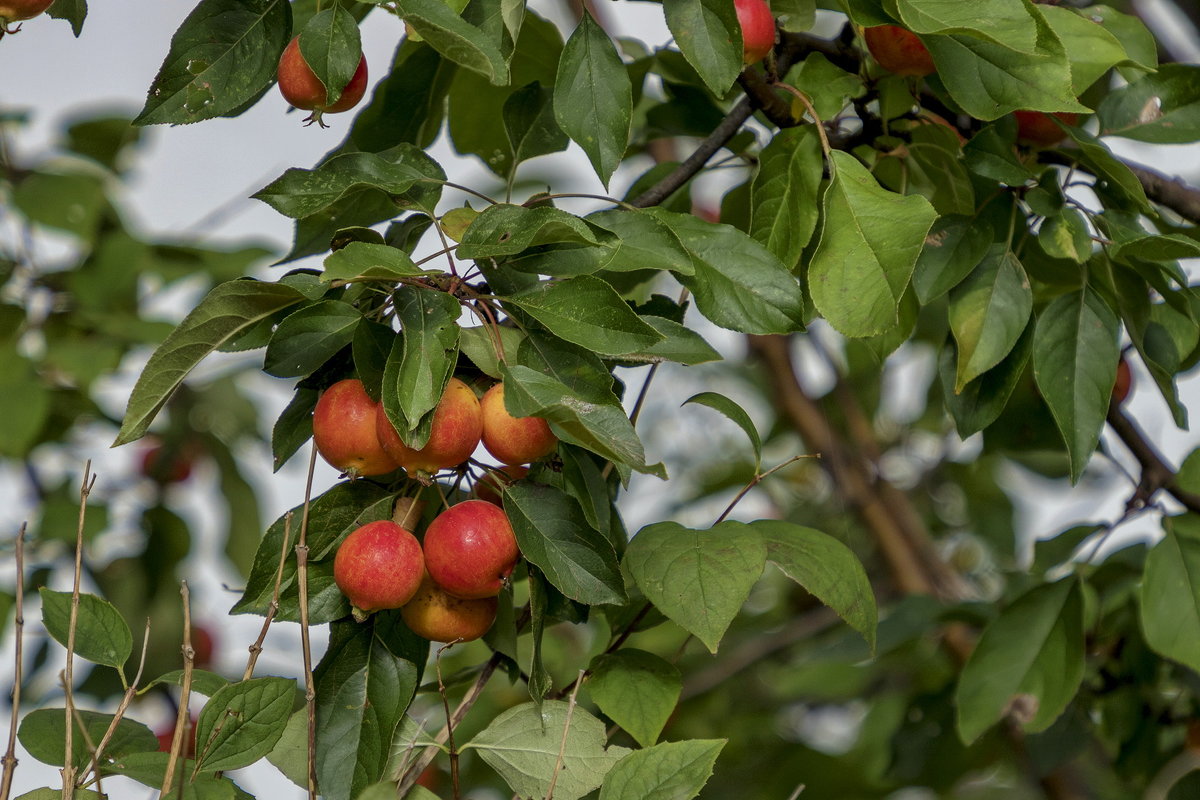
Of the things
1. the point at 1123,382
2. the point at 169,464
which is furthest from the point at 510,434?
the point at 169,464

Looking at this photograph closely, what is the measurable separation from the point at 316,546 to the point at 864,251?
1.13ft

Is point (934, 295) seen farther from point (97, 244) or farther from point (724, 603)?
point (97, 244)

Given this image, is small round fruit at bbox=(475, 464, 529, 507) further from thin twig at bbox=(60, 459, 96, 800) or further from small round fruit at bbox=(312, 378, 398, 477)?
thin twig at bbox=(60, 459, 96, 800)

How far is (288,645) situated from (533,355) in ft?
3.04

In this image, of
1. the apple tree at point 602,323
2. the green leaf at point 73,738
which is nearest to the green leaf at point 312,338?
the apple tree at point 602,323

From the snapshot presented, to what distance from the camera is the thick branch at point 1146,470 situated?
91 centimetres

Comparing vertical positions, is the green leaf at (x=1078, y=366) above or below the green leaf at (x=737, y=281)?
below

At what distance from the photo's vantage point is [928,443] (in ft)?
6.47

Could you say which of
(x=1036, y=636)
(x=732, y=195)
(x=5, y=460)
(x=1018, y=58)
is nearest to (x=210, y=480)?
(x=5, y=460)

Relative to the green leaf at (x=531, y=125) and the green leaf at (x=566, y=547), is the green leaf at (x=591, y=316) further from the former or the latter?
the green leaf at (x=531, y=125)

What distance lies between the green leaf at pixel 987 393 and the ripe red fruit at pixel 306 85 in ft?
1.38

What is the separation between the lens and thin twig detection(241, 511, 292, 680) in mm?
575

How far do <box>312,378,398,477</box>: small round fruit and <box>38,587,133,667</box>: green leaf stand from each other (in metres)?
0.15

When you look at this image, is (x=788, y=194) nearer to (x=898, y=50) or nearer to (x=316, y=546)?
(x=898, y=50)
